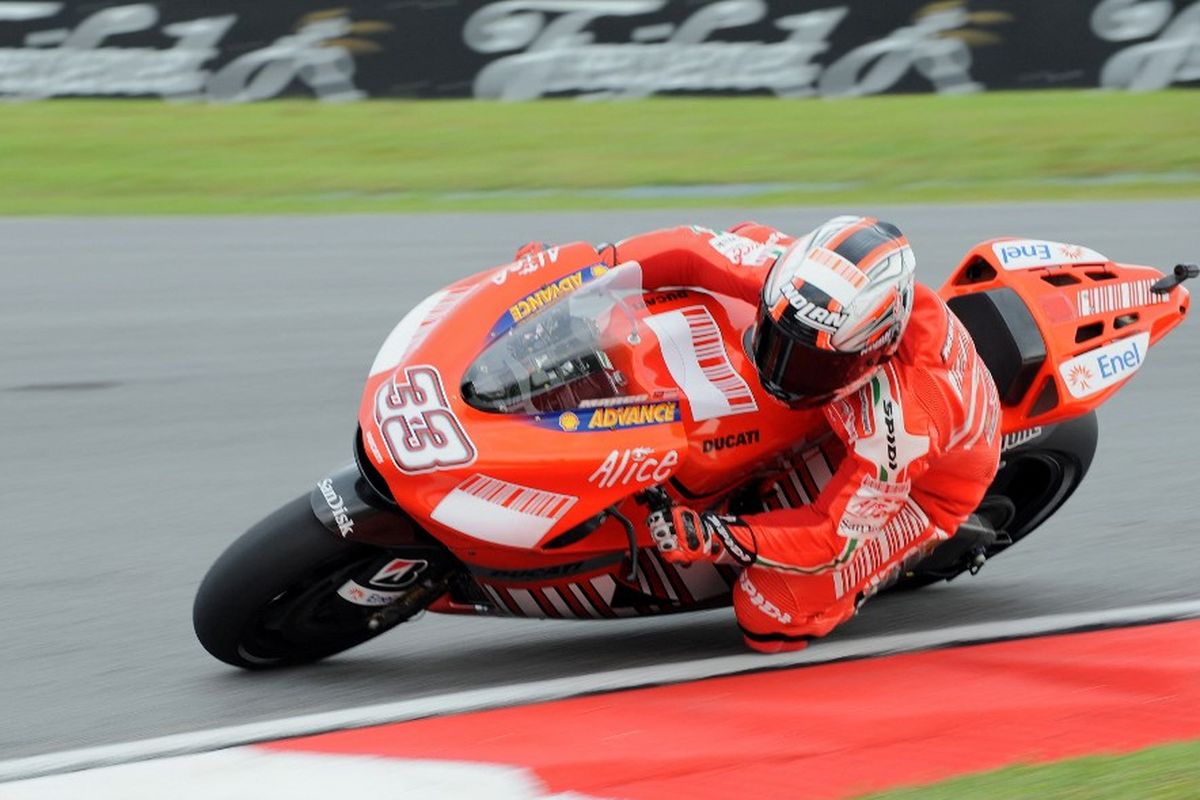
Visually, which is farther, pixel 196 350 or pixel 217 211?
pixel 217 211

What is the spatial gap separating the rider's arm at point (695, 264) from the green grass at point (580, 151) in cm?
730

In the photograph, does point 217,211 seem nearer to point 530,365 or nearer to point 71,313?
point 71,313

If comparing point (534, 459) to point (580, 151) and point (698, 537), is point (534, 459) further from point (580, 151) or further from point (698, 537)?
point (580, 151)

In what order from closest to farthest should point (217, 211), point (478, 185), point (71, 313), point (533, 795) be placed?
1. point (533, 795)
2. point (71, 313)
3. point (217, 211)
4. point (478, 185)

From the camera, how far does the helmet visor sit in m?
3.83

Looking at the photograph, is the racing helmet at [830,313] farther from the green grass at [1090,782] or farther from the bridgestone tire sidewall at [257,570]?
the bridgestone tire sidewall at [257,570]

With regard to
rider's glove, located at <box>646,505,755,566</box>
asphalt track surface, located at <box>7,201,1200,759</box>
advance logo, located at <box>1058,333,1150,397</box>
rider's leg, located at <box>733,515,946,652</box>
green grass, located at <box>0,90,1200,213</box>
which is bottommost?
green grass, located at <box>0,90,1200,213</box>

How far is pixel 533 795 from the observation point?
10.9 ft

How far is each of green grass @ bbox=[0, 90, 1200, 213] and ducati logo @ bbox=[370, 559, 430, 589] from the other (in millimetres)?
7538

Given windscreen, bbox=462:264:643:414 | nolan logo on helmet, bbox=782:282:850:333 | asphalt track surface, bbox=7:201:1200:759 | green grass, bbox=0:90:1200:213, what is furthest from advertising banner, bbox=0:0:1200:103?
nolan logo on helmet, bbox=782:282:850:333

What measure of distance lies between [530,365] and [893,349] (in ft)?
2.83

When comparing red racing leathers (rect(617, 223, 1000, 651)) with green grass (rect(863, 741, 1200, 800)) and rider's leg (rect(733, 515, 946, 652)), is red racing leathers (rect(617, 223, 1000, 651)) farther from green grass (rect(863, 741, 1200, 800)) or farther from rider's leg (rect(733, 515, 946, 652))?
green grass (rect(863, 741, 1200, 800))

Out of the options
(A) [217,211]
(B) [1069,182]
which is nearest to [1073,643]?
(A) [217,211]

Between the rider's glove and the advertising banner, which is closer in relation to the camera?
the rider's glove
